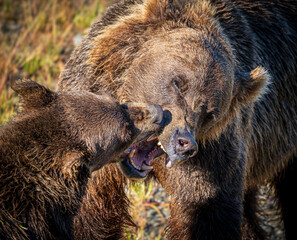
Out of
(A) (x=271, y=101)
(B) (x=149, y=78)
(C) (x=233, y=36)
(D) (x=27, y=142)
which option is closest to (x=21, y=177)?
(D) (x=27, y=142)

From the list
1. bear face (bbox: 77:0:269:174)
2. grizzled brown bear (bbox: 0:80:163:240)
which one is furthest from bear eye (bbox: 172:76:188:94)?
grizzled brown bear (bbox: 0:80:163:240)

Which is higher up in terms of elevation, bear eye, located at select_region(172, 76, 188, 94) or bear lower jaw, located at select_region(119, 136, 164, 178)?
bear eye, located at select_region(172, 76, 188, 94)

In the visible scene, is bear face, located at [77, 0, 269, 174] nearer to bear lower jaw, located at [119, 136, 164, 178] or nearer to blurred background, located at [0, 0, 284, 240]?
bear lower jaw, located at [119, 136, 164, 178]

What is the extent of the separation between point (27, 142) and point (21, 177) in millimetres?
279

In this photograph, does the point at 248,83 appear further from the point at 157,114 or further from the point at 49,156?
the point at 49,156

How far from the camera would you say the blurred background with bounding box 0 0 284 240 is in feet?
23.6

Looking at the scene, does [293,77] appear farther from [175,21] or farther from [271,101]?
[175,21]

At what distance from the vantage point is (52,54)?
10016 mm

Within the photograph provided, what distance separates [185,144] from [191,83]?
2.14 ft

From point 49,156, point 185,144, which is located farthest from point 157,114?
point 49,156

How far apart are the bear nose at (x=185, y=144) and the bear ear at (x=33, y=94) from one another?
1144 millimetres

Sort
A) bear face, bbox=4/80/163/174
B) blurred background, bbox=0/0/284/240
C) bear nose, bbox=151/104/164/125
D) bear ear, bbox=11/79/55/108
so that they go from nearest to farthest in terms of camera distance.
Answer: bear face, bbox=4/80/163/174 → bear ear, bbox=11/79/55/108 → bear nose, bbox=151/104/164/125 → blurred background, bbox=0/0/284/240

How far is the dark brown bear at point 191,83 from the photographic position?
472cm

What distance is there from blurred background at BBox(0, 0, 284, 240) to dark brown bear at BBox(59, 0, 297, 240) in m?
0.73
